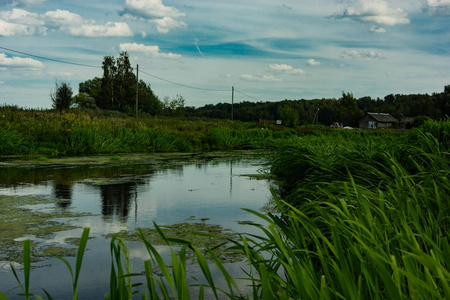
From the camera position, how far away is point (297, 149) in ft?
25.3

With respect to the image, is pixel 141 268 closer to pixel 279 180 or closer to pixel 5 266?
pixel 5 266

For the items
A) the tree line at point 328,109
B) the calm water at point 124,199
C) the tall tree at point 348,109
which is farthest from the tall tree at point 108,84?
the calm water at point 124,199

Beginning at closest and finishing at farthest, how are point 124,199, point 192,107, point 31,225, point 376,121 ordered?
point 31,225
point 124,199
point 192,107
point 376,121

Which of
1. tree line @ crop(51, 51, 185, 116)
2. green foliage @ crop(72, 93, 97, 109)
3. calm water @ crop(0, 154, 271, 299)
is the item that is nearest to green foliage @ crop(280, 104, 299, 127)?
tree line @ crop(51, 51, 185, 116)

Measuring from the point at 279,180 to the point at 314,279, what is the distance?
697 centimetres

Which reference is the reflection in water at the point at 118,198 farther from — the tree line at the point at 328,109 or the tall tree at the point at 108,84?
the tall tree at the point at 108,84

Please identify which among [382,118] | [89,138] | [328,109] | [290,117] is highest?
[328,109]

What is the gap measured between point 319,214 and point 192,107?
69.4 meters

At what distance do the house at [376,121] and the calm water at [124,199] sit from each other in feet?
249

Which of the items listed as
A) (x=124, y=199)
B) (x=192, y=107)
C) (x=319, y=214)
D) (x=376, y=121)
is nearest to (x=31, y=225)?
(x=124, y=199)

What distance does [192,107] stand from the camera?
7269 cm

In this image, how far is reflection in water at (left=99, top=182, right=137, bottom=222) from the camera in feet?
18.4

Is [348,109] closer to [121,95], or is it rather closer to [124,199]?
[121,95]

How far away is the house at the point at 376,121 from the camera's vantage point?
82125mm
